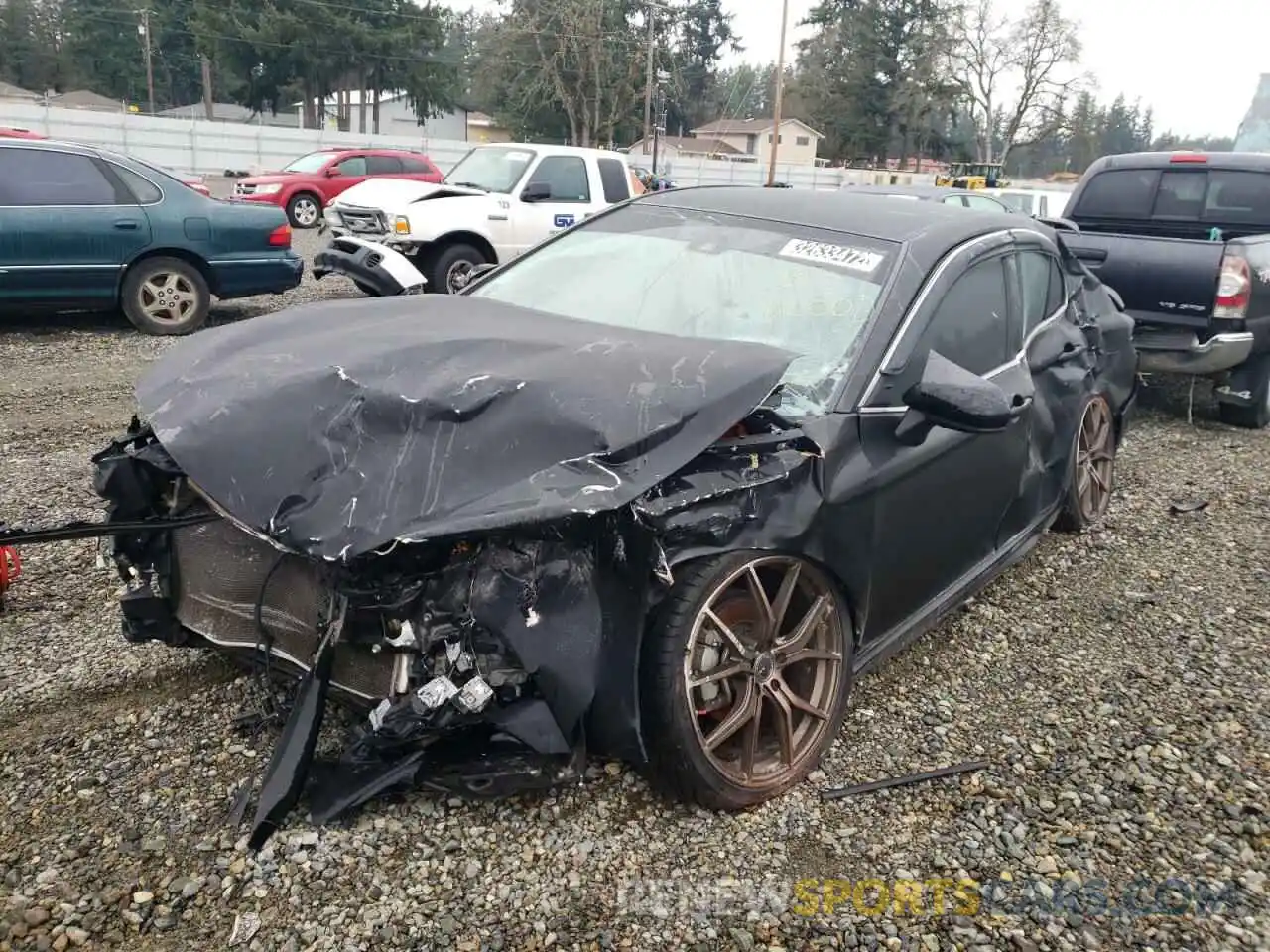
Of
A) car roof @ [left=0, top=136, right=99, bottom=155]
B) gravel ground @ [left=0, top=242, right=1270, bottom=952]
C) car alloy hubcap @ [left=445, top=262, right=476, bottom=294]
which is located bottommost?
gravel ground @ [left=0, top=242, right=1270, bottom=952]

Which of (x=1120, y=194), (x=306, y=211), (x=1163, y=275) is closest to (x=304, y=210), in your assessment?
(x=306, y=211)

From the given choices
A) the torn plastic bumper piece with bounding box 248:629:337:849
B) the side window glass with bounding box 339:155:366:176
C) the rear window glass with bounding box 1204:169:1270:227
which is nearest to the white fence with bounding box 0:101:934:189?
the side window glass with bounding box 339:155:366:176

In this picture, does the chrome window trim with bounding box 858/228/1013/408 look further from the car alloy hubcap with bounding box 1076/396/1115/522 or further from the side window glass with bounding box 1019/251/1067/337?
the car alloy hubcap with bounding box 1076/396/1115/522

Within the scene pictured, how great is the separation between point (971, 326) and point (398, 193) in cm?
863

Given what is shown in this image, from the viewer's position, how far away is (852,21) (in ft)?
216

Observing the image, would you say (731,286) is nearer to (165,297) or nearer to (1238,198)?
(1238,198)

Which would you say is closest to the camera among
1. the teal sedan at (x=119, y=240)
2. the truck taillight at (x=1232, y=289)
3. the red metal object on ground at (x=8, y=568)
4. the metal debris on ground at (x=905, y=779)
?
the metal debris on ground at (x=905, y=779)

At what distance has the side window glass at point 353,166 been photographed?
19.4 meters

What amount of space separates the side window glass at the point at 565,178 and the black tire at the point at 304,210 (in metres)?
8.92

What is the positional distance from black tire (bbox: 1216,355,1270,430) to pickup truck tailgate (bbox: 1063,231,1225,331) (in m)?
0.91

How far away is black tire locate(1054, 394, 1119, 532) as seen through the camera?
4.60m

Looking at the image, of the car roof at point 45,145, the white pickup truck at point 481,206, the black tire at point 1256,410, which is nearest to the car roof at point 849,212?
the black tire at point 1256,410

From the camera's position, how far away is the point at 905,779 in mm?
2914

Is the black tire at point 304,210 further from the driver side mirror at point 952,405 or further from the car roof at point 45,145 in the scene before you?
the driver side mirror at point 952,405
